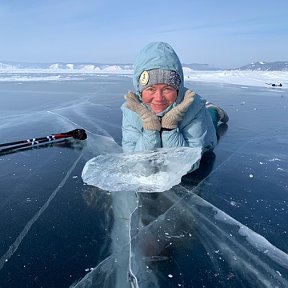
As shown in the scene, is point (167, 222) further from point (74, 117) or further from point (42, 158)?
point (74, 117)

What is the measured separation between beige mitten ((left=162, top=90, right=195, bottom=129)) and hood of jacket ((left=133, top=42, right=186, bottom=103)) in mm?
137

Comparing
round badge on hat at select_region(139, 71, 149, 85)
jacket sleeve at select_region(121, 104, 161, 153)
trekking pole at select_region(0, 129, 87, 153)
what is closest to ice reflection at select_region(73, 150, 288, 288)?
jacket sleeve at select_region(121, 104, 161, 153)

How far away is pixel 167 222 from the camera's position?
1955 millimetres

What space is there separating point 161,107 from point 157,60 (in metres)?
0.43

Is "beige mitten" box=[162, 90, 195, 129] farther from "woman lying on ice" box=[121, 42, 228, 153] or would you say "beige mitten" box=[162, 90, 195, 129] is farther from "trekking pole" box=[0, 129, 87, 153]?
"trekking pole" box=[0, 129, 87, 153]

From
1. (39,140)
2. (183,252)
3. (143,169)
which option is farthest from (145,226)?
(39,140)

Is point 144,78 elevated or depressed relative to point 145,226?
elevated

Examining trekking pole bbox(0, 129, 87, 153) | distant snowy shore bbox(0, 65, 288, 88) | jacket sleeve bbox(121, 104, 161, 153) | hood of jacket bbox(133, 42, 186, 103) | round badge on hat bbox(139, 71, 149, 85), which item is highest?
hood of jacket bbox(133, 42, 186, 103)

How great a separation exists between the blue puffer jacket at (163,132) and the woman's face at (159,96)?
0.07 m

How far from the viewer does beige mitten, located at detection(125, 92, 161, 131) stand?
9.32 feet

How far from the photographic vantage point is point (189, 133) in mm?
3053

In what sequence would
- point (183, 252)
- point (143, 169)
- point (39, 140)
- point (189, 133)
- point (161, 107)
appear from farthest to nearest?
point (39, 140) < point (189, 133) < point (161, 107) < point (143, 169) < point (183, 252)

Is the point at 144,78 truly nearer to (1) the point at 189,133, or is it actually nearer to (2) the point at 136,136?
(2) the point at 136,136

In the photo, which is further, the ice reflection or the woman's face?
the woman's face
